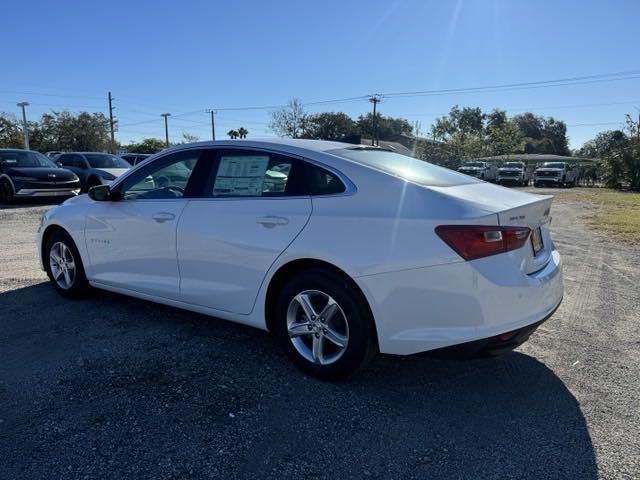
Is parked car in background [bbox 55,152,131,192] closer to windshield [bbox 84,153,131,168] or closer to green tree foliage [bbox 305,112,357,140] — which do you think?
windshield [bbox 84,153,131,168]

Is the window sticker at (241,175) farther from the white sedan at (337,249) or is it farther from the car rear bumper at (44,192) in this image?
the car rear bumper at (44,192)

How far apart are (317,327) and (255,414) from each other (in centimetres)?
68

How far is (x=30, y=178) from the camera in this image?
14109 millimetres

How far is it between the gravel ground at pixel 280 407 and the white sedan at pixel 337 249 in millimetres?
328

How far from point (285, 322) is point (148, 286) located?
4.89ft

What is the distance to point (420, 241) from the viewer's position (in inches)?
114

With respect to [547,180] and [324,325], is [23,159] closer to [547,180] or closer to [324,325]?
[324,325]

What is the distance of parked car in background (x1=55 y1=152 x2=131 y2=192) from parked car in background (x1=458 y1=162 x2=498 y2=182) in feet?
78.3

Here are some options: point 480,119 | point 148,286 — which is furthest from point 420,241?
point 480,119

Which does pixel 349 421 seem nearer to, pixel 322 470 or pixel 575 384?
pixel 322 470

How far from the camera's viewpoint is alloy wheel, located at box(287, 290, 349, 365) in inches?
128

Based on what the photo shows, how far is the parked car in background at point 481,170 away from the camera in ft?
114

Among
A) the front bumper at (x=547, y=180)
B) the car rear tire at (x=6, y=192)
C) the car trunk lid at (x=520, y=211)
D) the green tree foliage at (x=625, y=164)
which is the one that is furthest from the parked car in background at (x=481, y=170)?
the car trunk lid at (x=520, y=211)

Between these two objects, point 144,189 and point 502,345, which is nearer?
point 502,345
